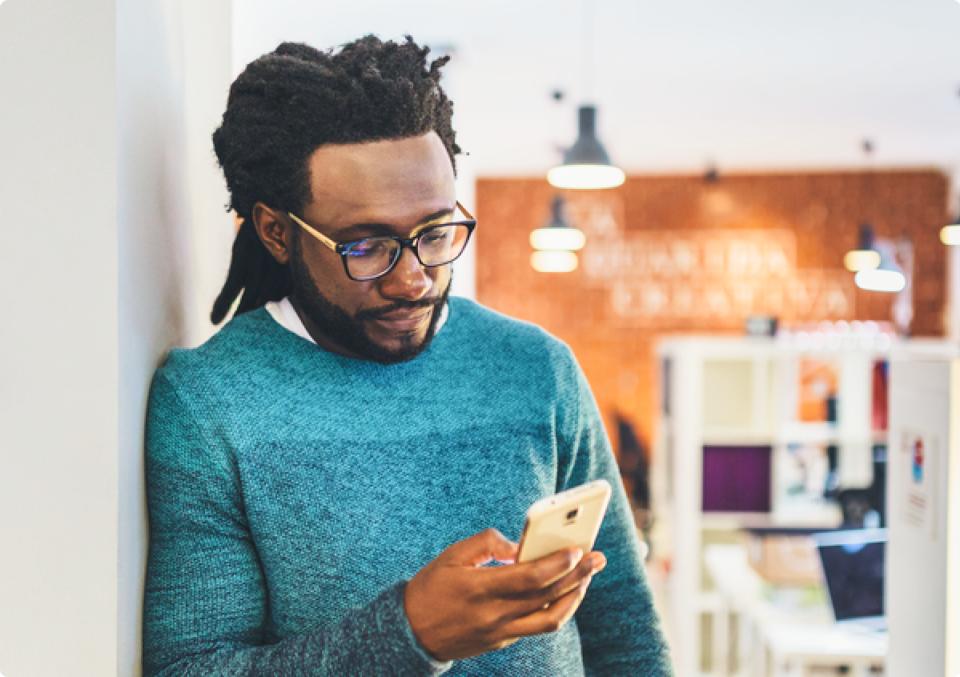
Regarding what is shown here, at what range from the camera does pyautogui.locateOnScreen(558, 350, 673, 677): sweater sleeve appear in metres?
1.16

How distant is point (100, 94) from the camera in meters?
0.91

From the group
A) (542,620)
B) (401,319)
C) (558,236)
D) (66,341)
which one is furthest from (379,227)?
(558,236)

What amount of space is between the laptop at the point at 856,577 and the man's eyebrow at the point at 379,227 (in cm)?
271

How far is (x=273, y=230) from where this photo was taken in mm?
1103

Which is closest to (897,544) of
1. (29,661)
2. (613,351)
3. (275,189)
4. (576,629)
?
(576,629)

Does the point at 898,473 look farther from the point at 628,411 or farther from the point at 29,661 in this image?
the point at 628,411

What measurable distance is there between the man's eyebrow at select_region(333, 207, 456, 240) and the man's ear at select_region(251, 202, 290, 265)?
3.8 inches

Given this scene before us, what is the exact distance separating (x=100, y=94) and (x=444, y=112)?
1.26ft

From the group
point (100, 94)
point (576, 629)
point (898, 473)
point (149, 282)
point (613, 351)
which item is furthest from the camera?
point (613, 351)

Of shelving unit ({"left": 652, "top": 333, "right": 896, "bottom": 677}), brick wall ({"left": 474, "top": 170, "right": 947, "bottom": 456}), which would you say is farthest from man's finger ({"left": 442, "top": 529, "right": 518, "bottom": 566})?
brick wall ({"left": 474, "top": 170, "right": 947, "bottom": 456})

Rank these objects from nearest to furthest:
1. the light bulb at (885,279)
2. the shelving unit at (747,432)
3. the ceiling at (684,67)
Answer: the ceiling at (684,67), the light bulb at (885,279), the shelving unit at (747,432)

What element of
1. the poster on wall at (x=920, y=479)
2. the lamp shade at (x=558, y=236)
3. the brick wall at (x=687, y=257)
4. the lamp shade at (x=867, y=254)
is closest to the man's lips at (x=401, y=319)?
the poster on wall at (x=920, y=479)

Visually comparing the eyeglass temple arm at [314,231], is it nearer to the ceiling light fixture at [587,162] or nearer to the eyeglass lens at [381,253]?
the eyeglass lens at [381,253]

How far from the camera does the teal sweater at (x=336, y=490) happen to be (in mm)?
965
